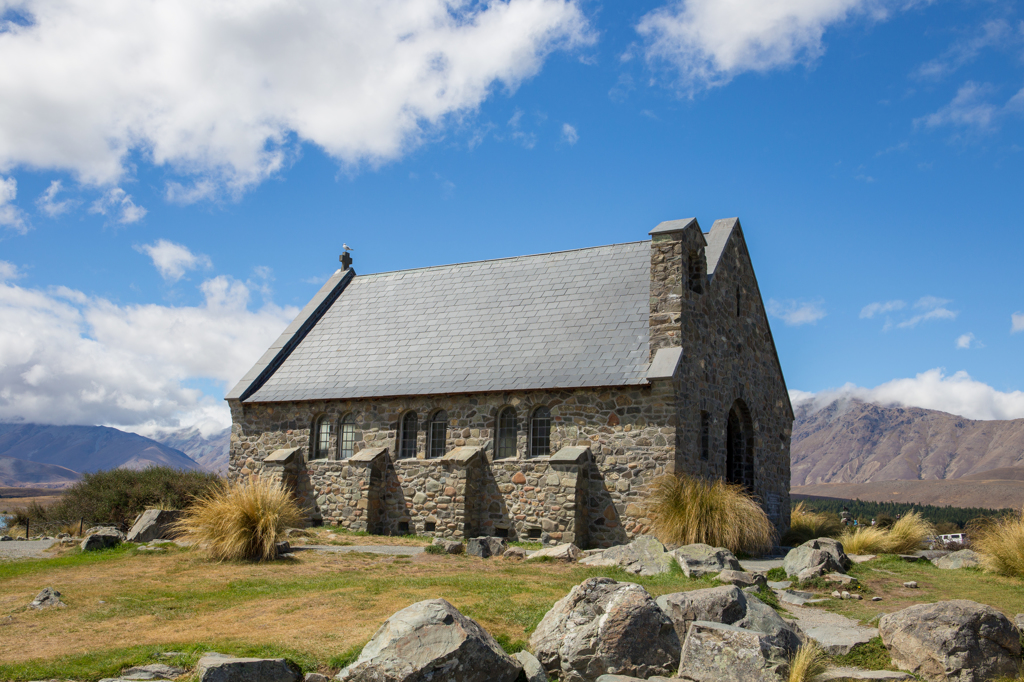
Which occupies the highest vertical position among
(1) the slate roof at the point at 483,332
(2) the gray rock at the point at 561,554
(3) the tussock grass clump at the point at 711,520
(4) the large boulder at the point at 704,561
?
(1) the slate roof at the point at 483,332

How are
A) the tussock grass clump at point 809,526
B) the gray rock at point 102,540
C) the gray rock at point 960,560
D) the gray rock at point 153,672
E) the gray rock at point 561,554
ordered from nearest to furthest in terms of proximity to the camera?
the gray rock at point 153,672 → the gray rock at point 561,554 → the gray rock at point 960,560 → the gray rock at point 102,540 → the tussock grass clump at point 809,526

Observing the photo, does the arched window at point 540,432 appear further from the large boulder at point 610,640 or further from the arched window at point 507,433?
the large boulder at point 610,640

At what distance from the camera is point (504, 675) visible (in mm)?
7832

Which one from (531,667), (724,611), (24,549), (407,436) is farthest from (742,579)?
(24,549)

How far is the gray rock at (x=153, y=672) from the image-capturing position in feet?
25.6

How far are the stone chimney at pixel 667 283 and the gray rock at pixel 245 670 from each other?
13.1 meters

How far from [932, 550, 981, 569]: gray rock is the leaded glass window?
1669 centimetres

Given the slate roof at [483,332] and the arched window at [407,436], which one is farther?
the arched window at [407,436]

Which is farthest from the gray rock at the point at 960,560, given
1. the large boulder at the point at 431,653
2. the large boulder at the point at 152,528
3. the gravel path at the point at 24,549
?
the gravel path at the point at 24,549

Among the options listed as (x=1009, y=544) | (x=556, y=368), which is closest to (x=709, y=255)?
(x=556, y=368)

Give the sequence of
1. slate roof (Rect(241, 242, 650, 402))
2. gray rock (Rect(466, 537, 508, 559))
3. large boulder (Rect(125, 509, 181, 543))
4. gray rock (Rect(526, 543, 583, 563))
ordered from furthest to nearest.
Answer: slate roof (Rect(241, 242, 650, 402))
large boulder (Rect(125, 509, 181, 543))
gray rock (Rect(466, 537, 508, 559))
gray rock (Rect(526, 543, 583, 563))

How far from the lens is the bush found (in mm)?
22328

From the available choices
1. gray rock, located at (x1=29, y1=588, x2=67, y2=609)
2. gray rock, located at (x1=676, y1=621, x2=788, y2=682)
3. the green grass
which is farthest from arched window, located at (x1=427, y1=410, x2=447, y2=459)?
gray rock, located at (x1=676, y1=621, x2=788, y2=682)

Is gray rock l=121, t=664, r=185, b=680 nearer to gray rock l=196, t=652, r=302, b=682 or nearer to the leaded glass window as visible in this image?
gray rock l=196, t=652, r=302, b=682
